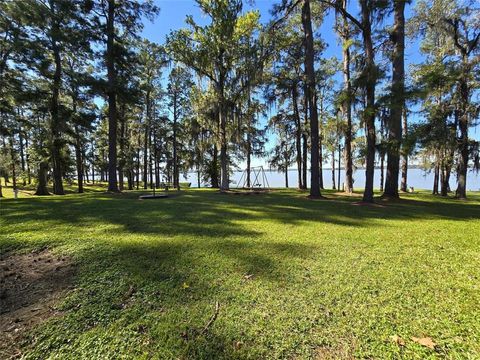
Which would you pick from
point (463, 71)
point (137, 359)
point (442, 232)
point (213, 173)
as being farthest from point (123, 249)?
point (213, 173)

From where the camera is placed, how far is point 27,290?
2973 mm

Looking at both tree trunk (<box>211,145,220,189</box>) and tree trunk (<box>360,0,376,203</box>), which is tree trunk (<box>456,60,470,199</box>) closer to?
tree trunk (<box>360,0,376,203</box>)

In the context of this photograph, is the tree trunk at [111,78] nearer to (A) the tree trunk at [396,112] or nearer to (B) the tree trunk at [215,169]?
(B) the tree trunk at [215,169]

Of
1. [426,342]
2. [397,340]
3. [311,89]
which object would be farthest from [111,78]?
[426,342]

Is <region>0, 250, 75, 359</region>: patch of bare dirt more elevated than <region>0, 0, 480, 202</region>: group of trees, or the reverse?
<region>0, 0, 480, 202</region>: group of trees

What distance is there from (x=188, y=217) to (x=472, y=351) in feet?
17.1

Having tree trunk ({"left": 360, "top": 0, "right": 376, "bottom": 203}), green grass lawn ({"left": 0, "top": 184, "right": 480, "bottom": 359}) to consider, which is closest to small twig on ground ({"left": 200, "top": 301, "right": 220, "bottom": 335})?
green grass lawn ({"left": 0, "top": 184, "right": 480, "bottom": 359})

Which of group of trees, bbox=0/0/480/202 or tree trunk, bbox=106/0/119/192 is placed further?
tree trunk, bbox=106/0/119/192

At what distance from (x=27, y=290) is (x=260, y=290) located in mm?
2757

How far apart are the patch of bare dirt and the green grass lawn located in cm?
15

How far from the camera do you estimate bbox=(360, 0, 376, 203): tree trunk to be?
8276mm

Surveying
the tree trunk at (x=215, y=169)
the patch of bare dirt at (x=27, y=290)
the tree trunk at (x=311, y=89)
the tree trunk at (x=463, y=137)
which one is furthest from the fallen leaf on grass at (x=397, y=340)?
the tree trunk at (x=215, y=169)

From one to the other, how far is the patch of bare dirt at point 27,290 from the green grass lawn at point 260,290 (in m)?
0.15

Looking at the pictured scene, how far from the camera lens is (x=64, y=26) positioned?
1244cm
